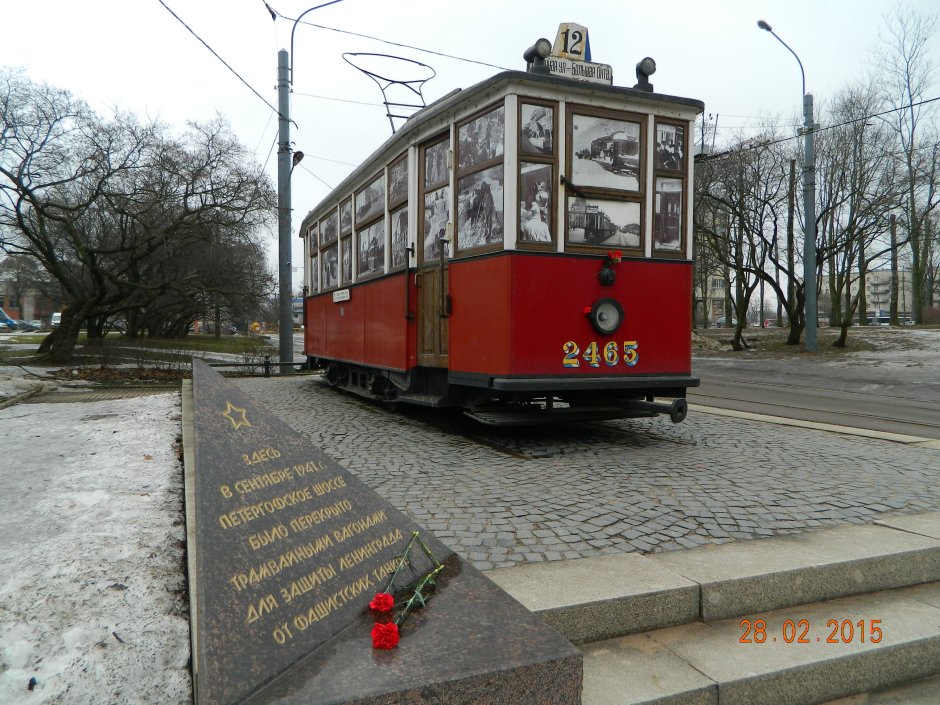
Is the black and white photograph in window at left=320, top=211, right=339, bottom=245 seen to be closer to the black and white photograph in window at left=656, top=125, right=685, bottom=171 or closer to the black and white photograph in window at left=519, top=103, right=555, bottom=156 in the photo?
the black and white photograph in window at left=519, top=103, right=555, bottom=156

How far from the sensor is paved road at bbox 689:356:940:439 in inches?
367

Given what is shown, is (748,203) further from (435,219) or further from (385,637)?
(385,637)

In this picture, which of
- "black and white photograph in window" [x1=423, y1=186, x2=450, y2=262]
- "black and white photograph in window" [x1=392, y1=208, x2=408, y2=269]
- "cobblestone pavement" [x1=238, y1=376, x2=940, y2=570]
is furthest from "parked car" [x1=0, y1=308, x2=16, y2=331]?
"black and white photograph in window" [x1=423, y1=186, x2=450, y2=262]

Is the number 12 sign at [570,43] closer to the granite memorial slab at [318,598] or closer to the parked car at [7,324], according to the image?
the granite memorial slab at [318,598]

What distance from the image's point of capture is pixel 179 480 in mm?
4562

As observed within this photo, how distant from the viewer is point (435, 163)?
7.24 m

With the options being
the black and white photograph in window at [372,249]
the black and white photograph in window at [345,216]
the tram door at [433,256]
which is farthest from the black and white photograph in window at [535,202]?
the black and white photograph in window at [345,216]

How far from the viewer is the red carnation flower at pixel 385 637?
80.7 inches

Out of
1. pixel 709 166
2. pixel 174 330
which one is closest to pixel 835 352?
pixel 709 166

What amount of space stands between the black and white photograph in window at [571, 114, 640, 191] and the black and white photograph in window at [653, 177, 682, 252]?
31 centimetres

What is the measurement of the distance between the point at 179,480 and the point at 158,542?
127cm

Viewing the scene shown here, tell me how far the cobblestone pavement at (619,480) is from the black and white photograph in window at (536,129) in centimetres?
273

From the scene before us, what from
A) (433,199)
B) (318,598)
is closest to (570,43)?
(433,199)

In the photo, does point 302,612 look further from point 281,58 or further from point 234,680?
point 281,58
